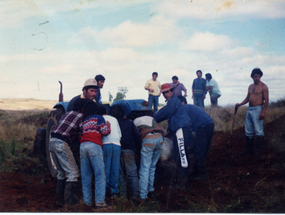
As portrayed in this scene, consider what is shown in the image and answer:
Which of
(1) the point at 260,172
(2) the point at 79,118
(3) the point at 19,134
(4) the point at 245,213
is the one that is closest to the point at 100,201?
(2) the point at 79,118

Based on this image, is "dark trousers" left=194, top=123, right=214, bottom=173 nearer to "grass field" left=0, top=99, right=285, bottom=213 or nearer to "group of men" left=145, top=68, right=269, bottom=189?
"group of men" left=145, top=68, right=269, bottom=189

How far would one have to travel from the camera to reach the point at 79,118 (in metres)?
4.26

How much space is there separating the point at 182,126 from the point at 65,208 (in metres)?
2.49

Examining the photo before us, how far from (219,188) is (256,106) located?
78.4 inches

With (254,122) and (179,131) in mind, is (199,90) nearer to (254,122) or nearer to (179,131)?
(254,122)

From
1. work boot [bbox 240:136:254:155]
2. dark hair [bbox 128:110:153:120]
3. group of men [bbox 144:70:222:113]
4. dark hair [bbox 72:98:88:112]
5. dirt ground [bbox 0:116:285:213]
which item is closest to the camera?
dirt ground [bbox 0:116:285:213]

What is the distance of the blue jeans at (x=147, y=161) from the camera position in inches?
179

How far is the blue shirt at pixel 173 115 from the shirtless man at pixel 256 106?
65.1 inches

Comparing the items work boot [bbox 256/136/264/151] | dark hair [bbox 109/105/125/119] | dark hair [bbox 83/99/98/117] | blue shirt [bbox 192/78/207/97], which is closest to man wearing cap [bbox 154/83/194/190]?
dark hair [bbox 109/105/125/119]

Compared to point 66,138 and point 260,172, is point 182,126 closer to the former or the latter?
Result: point 260,172

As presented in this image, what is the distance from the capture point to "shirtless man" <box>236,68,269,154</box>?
5496mm

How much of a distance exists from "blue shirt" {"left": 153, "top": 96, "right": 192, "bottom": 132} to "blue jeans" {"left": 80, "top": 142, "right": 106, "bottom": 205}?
1500 millimetres

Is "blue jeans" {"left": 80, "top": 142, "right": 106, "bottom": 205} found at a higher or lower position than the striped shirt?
lower

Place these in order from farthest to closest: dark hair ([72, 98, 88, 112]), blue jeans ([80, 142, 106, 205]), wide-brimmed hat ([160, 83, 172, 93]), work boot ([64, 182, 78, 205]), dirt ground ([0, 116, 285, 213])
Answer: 1. wide-brimmed hat ([160, 83, 172, 93])
2. dark hair ([72, 98, 88, 112])
3. dirt ground ([0, 116, 285, 213])
4. work boot ([64, 182, 78, 205])
5. blue jeans ([80, 142, 106, 205])
